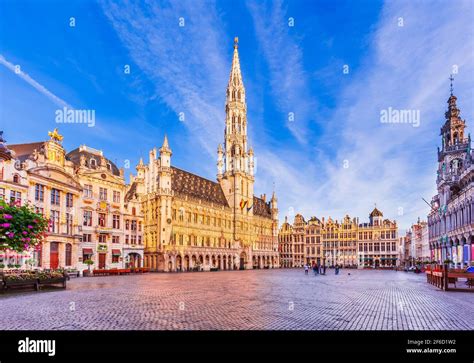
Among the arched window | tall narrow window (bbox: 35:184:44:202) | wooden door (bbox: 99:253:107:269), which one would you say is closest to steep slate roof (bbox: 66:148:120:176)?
tall narrow window (bbox: 35:184:44:202)

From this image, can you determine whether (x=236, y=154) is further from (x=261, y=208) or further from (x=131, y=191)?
(x=131, y=191)

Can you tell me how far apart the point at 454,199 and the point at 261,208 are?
191 ft

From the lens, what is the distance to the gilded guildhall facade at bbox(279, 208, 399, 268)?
113 metres

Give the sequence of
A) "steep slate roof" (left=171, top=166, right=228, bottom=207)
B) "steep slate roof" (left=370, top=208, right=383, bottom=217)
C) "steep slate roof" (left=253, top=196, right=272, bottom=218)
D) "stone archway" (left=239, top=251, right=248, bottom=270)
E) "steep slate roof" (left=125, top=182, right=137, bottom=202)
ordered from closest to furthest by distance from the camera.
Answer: "steep slate roof" (left=125, top=182, right=137, bottom=202)
"steep slate roof" (left=171, top=166, right=228, bottom=207)
"stone archway" (left=239, top=251, right=248, bottom=270)
"steep slate roof" (left=253, top=196, right=272, bottom=218)
"steep slate roof" (left=370, top=208, right=383, bottom=217)

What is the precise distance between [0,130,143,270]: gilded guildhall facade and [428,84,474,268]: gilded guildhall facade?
149 feet

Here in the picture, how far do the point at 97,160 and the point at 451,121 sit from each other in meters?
66.1

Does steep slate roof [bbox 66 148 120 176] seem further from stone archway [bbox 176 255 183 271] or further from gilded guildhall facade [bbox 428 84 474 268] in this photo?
gilded guildhall facade [bbox 428 84 474 268]

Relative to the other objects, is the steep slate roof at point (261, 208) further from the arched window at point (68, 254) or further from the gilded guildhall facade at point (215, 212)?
the arched window at point (68, 254)

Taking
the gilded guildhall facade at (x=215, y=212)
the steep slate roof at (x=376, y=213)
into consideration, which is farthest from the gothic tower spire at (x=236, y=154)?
the steep slate roof at (x=376, y=213)

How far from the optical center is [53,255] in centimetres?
4428

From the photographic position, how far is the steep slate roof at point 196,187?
7638 cm

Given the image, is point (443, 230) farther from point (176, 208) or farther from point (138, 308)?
point (138, 308)
